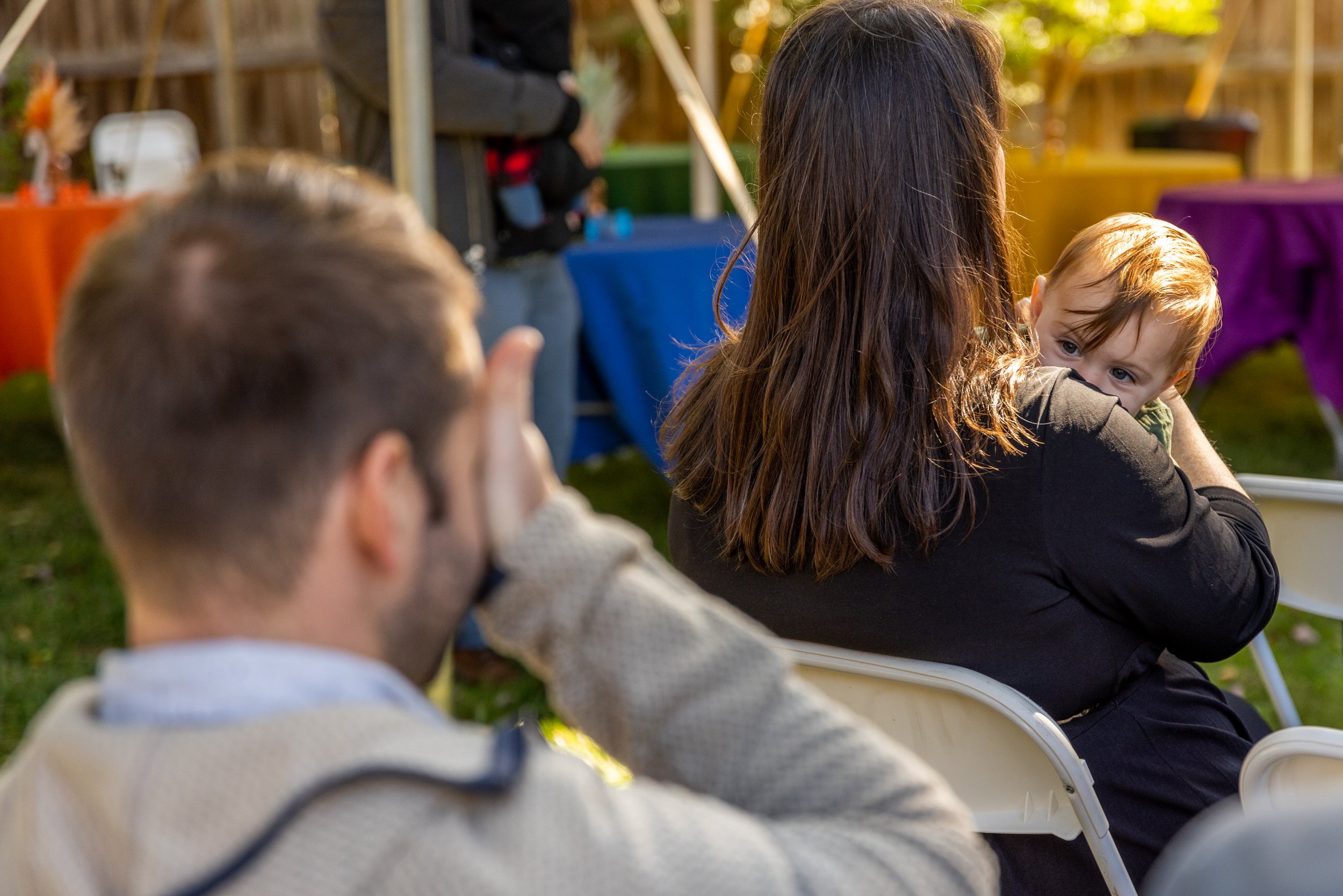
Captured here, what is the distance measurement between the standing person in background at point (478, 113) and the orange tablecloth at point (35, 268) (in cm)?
173

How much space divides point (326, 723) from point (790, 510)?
0.67 meters

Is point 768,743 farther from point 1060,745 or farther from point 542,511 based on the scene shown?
point 1060,745

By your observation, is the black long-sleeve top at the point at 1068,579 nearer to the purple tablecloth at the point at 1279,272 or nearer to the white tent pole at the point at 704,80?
the purple tablecloth at the point at 1279,272

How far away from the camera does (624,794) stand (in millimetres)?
604

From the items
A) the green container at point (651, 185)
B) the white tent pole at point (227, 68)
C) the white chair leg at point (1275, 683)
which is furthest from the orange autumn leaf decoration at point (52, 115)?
the white chair leg at point (1275, 683)

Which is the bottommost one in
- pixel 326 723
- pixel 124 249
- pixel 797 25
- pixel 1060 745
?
pixel 1060 745

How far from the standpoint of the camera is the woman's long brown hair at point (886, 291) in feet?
3.68

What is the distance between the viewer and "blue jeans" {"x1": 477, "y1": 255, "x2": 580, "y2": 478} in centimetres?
275

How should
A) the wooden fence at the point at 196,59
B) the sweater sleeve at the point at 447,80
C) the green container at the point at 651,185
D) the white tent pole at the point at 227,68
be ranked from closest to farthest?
the sweater sleeve at the point at 447,80, the white tent pole at the point at 227,68, the green container at the point at 651,185, the wooden fence at the point at 196,59

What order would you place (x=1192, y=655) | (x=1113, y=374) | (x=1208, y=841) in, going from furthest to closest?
(x=1113, y=374) < (x=1192, y=655) < (x=1208, y=841)

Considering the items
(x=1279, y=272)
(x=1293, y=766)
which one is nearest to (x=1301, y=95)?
(x=1279, y=272)

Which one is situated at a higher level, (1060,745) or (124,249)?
(124,249)

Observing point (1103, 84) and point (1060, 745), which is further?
point (1103, 84)

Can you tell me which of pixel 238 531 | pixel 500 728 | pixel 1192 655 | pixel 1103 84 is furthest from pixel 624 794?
pixel 1103 84
